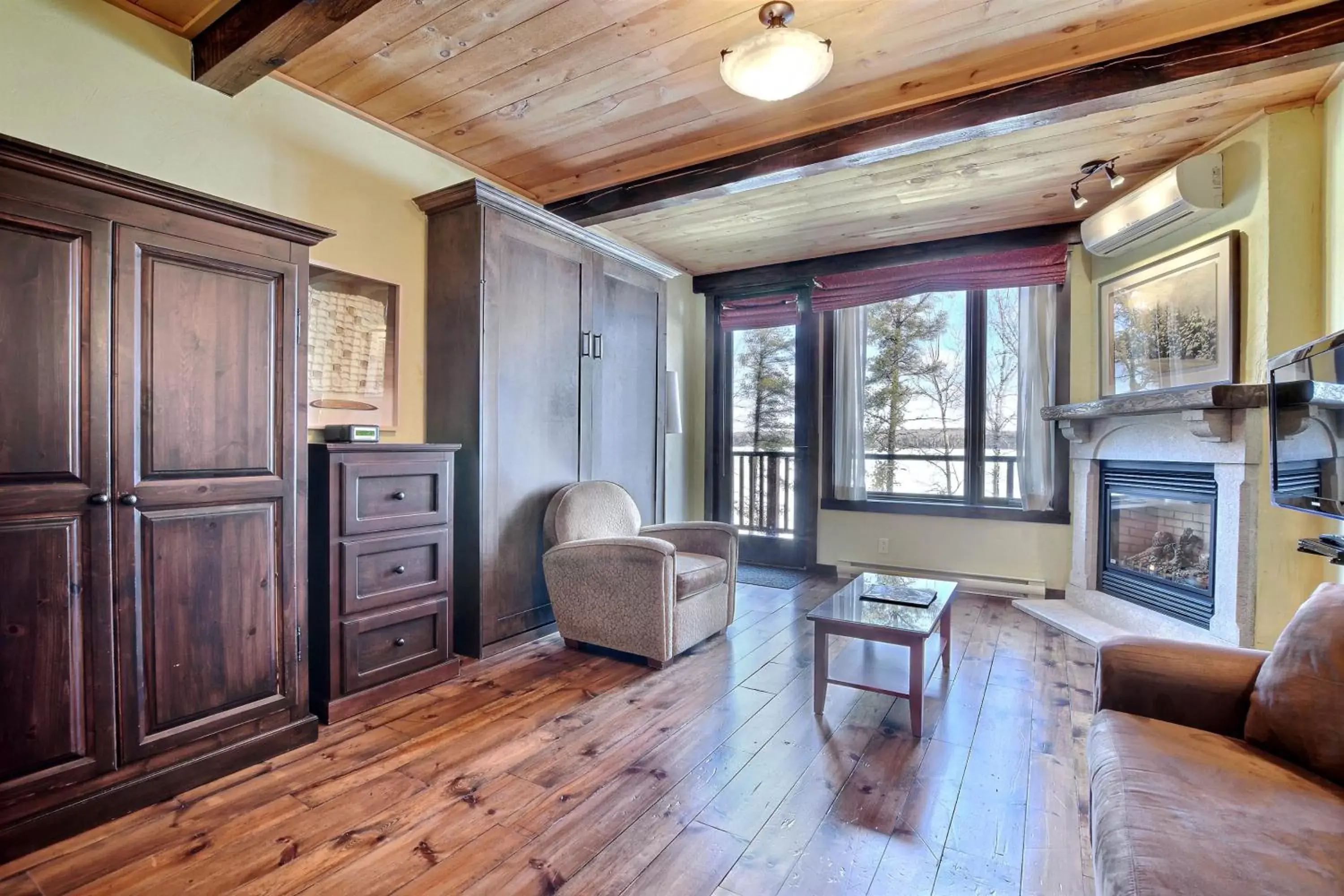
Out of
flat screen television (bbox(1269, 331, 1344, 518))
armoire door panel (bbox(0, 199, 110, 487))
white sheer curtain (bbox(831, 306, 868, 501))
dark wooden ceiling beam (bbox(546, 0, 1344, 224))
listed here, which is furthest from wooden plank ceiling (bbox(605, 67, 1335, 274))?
armoire door panel (bbox(0, 199, 110, 487))

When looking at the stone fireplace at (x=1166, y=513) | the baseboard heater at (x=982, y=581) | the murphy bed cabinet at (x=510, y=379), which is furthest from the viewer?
the baseboard heater at (x=982, y=581)

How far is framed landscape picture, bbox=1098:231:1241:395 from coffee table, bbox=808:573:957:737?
173 cm

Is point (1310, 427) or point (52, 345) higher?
point (52, 345)

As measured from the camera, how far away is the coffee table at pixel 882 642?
2.20 meters

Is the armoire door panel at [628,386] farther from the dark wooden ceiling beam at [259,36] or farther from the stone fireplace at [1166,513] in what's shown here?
the stone fireplace at [1166,513]

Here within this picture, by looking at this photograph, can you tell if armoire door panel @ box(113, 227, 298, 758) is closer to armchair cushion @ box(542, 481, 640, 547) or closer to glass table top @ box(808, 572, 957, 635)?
armchair cushion @ box(542, 481, 640, 547)

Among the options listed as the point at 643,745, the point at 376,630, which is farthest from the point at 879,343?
the point at 376,630

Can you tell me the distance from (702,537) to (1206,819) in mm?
2461

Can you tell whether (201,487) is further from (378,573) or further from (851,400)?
(851,400)

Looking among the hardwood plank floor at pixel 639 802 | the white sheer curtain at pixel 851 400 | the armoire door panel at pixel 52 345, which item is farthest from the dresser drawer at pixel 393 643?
the white sheer curtain at pixel 851 400

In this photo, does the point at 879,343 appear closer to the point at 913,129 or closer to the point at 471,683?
the point at 913,129

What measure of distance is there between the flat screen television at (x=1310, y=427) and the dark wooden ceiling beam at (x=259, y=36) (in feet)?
9.14

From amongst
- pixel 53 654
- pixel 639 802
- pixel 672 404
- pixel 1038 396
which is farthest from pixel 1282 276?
pixel 53 654

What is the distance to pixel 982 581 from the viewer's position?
427 cm
